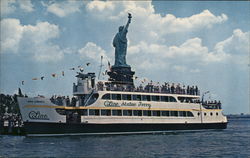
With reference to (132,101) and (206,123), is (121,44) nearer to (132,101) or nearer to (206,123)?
(132,101)

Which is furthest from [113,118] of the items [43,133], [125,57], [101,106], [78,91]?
[125,57]

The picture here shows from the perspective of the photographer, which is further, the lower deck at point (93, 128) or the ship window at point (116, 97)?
the ship window at point (116, 97)

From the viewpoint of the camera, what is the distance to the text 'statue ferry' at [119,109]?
144 ft

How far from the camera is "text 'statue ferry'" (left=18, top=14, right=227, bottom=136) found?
1725 inches

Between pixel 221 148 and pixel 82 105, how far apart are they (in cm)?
1842

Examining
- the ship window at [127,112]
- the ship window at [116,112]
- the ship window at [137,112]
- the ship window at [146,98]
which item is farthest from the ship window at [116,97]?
the ship window at [146,98]

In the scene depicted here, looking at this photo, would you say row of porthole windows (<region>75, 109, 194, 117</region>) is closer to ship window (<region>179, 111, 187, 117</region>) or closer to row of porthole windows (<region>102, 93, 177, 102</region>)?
ship window (<region>179, 111, 187, 117</region>)

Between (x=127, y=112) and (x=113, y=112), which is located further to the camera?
(x=127, y=112)

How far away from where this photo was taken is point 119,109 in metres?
48.8

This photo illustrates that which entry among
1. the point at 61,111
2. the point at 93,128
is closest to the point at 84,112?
the point at 93,128

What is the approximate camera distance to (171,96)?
53719 mm

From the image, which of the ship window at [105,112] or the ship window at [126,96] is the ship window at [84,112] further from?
the ship window at [126,96]

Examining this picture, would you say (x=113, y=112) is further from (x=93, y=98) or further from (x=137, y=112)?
(x=137, y=112)

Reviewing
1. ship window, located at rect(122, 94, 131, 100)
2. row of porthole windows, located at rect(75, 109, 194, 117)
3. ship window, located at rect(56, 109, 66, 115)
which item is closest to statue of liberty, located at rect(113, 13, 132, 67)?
ship window, located at rect(122, 94, 131, 100)
